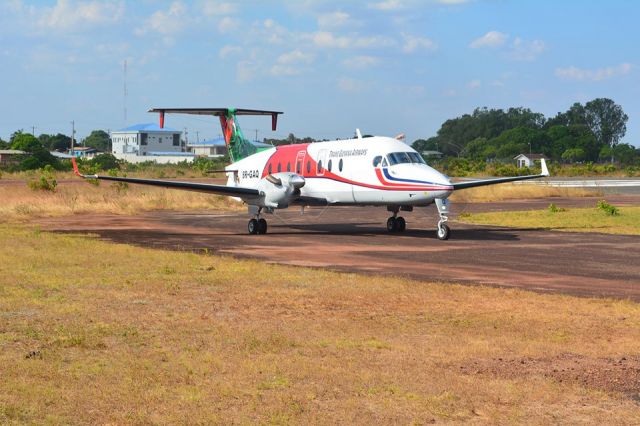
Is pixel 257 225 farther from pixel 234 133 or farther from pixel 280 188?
pixel 234 133

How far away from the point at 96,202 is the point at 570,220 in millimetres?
24539

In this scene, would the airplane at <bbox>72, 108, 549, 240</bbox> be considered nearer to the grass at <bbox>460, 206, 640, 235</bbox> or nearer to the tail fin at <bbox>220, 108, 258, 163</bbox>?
the tail fin at <bbox>220, 108, 258, 163</bbox>

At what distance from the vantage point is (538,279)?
18.5 meters

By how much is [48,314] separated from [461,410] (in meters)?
7.51

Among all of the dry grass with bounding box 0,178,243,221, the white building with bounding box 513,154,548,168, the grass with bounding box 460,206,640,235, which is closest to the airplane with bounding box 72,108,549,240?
the grass with bounding box 460,206,640,235

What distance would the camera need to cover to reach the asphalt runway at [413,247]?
19.0 metres

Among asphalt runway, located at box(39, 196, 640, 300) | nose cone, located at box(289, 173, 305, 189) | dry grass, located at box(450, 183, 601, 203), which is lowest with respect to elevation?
asphalt runway, located at box(39, 196, 640, 300)

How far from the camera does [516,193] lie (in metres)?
61.3

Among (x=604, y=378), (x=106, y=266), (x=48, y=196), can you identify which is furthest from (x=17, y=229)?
(x=604, y=378)

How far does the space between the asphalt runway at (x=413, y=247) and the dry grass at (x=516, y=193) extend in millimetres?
16832

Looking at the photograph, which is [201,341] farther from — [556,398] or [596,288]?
[596,288]

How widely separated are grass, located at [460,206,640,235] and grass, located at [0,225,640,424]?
53.4 ft

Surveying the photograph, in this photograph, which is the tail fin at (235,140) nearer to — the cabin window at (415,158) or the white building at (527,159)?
the cabin window at (415,158)

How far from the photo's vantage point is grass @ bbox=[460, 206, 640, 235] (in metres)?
32.4
